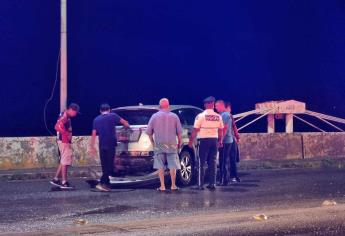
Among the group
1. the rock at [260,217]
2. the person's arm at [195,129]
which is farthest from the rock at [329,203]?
the person's arm at [195,129]

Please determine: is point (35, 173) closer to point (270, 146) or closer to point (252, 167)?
point (252, 167)

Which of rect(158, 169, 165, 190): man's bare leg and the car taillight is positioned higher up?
the car taillight

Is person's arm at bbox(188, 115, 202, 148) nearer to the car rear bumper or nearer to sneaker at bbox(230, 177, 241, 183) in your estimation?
the car rear bumper

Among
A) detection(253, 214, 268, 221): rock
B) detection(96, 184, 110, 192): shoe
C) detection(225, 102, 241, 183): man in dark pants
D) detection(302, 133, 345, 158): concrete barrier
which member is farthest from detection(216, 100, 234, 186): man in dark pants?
detection(302, 133, 345, 158): concrete barrier

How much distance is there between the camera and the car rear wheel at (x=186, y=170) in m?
13.6

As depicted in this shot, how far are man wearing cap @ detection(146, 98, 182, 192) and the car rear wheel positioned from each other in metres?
0.75

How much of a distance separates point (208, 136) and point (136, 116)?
1588 millimetres

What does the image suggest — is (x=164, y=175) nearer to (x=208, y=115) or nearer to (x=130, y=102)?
(x=208, y=115)

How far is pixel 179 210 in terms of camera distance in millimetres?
10359

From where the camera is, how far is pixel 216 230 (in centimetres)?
874

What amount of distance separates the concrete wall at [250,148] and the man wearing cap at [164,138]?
4847 mm

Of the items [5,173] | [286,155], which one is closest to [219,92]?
[286,155]

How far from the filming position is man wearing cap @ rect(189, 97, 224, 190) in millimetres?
12992

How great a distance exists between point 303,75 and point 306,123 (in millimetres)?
2125
